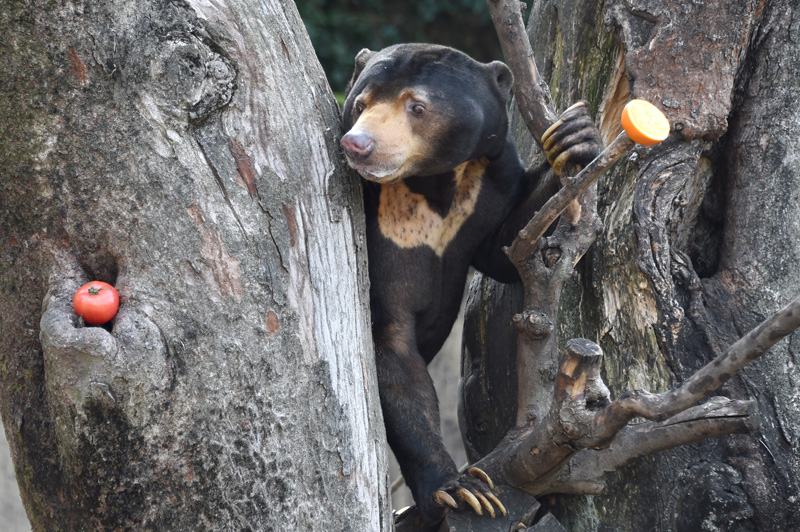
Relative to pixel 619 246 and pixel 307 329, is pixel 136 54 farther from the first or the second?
pixel 619 246

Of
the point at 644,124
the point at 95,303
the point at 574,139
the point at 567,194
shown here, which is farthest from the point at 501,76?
the point at 95,303

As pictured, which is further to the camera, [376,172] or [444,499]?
[444,499]

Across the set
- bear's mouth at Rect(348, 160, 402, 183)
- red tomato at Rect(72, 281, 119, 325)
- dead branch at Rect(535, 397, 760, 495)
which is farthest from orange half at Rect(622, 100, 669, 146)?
red tomato at Rect(72, 281, 119, 325)

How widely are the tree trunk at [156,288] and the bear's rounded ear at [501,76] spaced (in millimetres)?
1186

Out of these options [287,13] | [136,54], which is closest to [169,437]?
[136,54]

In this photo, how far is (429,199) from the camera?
3.04 meters

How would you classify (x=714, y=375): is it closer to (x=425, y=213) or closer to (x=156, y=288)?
(x=156, y=288)

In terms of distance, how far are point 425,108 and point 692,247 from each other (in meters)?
1.07

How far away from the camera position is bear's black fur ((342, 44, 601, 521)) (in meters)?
2.63

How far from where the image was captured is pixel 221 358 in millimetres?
1891

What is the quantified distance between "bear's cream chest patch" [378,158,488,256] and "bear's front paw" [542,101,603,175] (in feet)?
1.74

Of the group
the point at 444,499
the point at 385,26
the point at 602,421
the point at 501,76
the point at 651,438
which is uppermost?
the point at 385,26

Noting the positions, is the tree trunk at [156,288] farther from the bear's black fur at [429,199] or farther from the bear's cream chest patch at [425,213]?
the bear's cream chest patch at [425,213]

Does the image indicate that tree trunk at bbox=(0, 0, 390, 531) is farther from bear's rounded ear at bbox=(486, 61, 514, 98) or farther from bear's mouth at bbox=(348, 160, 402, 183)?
bear's rounded ear at bbox=(486, 61, 514, 98)
